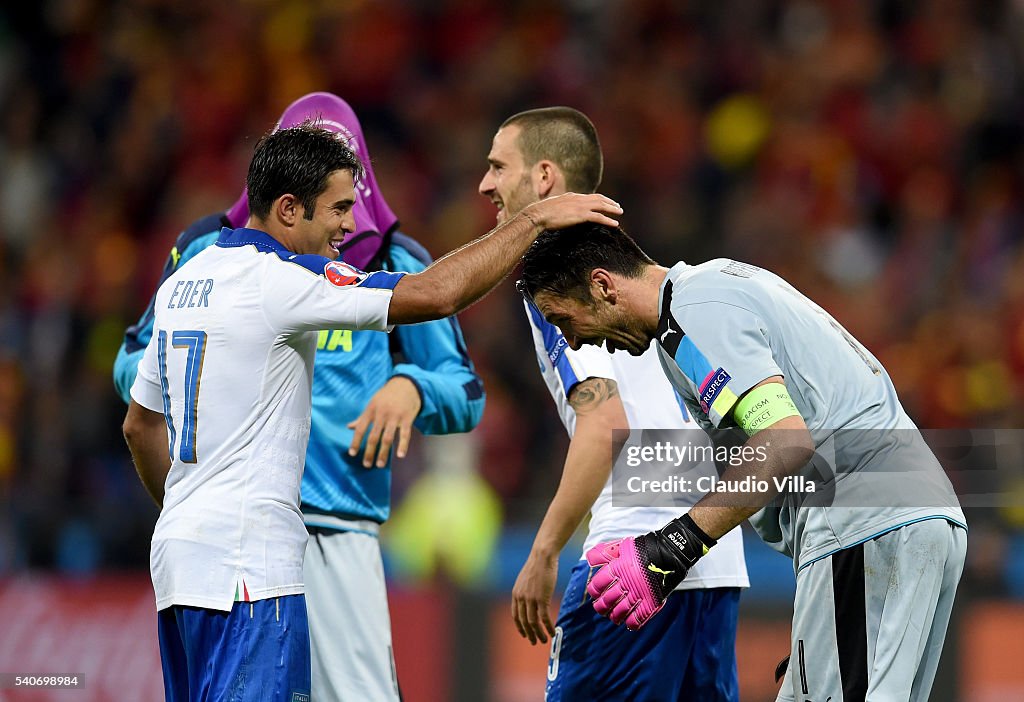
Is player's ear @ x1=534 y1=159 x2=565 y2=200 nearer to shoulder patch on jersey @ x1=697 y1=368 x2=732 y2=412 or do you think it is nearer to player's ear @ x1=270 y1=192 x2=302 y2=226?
player's ear @ x1=270 y1=192 x2=302 y2=226

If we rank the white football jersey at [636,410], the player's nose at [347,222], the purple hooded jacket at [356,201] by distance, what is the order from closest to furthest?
the player's nose at [347,222], the white football jersey at [636,410], the purple hooded jacket at [356,201]

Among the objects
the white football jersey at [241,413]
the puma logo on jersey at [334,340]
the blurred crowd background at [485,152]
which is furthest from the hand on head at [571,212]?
the blurred crowd background at [485,152]

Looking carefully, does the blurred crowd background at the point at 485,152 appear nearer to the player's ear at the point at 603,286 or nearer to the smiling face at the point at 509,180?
the smiling face at the point at 509,180

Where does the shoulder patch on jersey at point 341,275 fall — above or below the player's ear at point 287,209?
below

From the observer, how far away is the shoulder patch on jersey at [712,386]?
361cm

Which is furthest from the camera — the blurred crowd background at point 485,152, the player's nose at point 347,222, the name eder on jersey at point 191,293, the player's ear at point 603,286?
the blurred crowd background at point 485,152

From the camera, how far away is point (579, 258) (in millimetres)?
3955

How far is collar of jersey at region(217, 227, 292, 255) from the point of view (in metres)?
3.89

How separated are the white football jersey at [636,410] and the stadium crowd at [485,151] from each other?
12.3 feet

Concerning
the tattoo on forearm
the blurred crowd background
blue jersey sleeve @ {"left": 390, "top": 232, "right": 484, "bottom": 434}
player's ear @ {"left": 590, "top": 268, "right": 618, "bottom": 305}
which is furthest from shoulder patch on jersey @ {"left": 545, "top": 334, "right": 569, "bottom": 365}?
the blurred crowd background

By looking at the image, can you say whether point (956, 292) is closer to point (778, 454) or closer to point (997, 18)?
point (997, 18)

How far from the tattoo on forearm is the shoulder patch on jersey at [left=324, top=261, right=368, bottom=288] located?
1.04m

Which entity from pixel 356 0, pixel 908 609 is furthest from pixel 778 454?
pixel 356 0

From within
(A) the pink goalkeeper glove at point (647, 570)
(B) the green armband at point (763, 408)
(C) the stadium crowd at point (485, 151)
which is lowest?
(A) the pink goalkeeper glove at point (647, 570)
